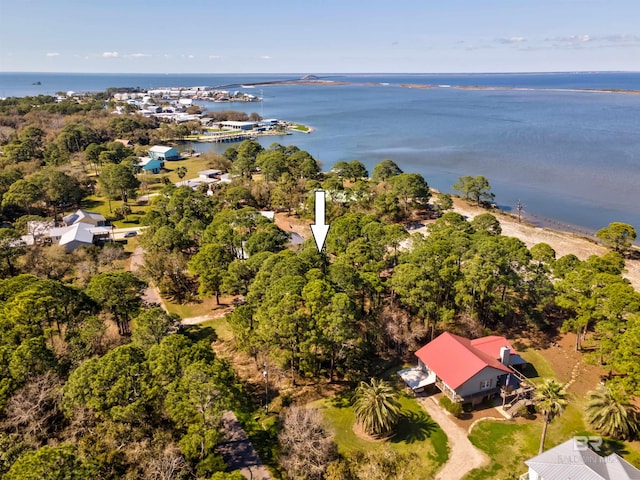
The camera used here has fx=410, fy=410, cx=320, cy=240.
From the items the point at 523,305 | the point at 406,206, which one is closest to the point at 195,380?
the point at 523,305

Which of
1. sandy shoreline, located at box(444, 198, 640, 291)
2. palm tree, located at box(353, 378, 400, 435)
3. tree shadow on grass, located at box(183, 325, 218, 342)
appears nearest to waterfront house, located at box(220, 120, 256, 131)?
sandy shoreline, located at box(444, 198, 640, 291)

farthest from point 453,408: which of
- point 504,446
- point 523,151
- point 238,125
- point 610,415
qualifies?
point 238,125

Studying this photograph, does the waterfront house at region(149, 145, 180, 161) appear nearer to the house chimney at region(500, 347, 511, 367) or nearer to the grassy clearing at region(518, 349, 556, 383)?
the grassy clearing at region(518, 349, 556, 383)

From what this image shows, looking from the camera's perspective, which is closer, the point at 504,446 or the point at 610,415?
the point at 610,415

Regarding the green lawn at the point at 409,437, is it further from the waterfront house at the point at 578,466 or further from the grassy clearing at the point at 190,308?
the grassy clearing at the point at 190,308

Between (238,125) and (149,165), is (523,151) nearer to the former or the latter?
(149,165)

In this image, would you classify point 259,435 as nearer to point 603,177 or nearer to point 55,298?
point 55,298
